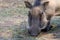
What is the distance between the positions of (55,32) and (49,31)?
0.15 meters

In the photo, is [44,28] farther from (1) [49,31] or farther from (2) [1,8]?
(2) [1,8]

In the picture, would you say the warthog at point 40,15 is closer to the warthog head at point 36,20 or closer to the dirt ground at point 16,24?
the warthog head at point 36,20

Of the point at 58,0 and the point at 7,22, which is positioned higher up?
the point at 58,0

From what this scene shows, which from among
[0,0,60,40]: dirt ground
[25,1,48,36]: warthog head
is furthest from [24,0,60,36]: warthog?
[0,0,60,40]: dirt ground

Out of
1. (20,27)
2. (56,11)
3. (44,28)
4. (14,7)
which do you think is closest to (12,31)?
(20,27)

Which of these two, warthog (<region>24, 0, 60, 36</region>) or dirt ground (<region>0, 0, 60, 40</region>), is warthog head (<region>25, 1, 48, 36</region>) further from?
dirt ground (<region>0, 0, 60, 40</region>)

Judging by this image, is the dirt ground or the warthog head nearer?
the warthog head

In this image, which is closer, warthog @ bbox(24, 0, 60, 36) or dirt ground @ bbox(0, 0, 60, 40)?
warthog @ bbox(24, 0, 60, 36)

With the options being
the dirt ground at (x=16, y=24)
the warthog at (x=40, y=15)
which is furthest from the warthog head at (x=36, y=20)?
the dirt ground at (x=16, y=24)

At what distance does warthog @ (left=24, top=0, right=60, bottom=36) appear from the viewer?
5332mm

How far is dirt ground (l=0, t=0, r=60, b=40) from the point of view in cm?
554

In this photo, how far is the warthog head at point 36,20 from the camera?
5305mm

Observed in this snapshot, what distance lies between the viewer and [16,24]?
648 centimetres

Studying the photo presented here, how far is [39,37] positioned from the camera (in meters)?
A: 5.43
